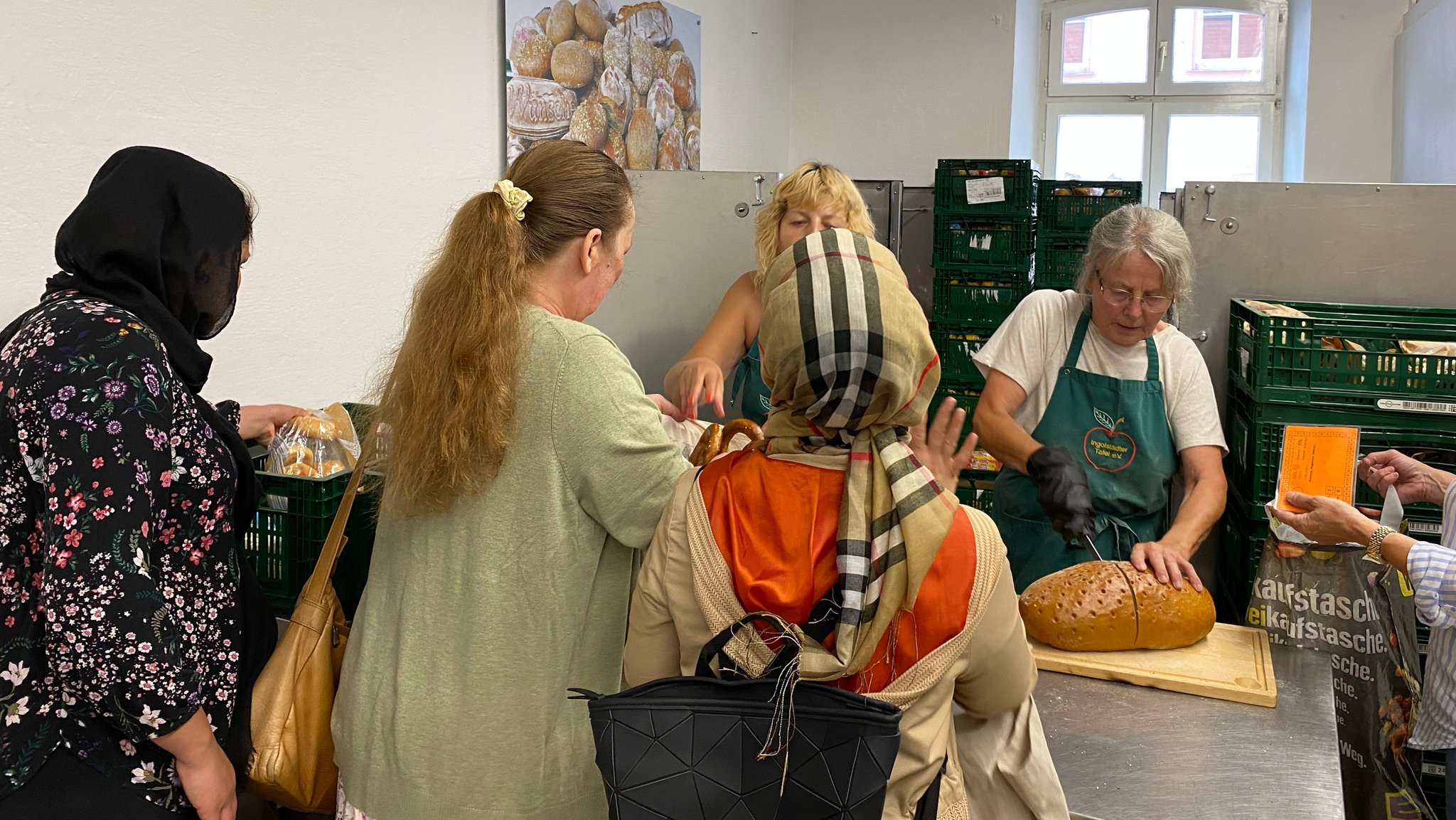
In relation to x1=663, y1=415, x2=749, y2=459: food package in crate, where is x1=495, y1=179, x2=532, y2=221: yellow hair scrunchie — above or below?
above

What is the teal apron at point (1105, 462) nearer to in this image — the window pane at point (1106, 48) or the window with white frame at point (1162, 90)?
the window with white frame at point (1162, 90)

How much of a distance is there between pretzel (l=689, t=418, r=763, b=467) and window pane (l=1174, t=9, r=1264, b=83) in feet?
20.7

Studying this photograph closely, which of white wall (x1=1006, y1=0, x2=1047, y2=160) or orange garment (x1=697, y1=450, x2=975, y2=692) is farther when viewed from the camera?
white wall (x1=1006, y1=0, x2=1047, y2=160)

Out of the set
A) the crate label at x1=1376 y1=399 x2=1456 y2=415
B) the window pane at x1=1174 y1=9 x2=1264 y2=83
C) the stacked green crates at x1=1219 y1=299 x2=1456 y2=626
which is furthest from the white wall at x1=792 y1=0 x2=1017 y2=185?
the crate label at x1=1376 y1=399 x2=1456 y2=415

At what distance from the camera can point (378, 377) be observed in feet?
5.35

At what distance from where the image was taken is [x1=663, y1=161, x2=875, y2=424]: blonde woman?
8.64ft

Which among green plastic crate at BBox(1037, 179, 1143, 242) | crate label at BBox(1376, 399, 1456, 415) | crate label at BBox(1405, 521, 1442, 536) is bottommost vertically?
crate label at BBox(1405, 521, 1442, 536)

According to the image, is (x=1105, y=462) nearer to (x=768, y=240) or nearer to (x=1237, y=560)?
(x=1237, y=560)

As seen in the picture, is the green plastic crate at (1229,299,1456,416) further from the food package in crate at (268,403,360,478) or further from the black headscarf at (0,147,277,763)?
the black headscarf at (0,147,277,763)

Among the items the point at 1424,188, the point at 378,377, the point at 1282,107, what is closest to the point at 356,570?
the point at 378,377

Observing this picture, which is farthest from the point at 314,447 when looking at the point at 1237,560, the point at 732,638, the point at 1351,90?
the point at 1351,90

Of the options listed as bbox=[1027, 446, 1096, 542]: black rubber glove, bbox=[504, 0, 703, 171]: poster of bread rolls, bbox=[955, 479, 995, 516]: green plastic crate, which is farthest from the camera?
bbox=[504, 0, 703, 171]: poster of bread rolls

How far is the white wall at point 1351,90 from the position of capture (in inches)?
234

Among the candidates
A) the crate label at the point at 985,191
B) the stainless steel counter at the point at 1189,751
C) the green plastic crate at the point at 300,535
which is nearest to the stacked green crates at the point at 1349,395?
the stainless steel counter at the point at 1189,751
